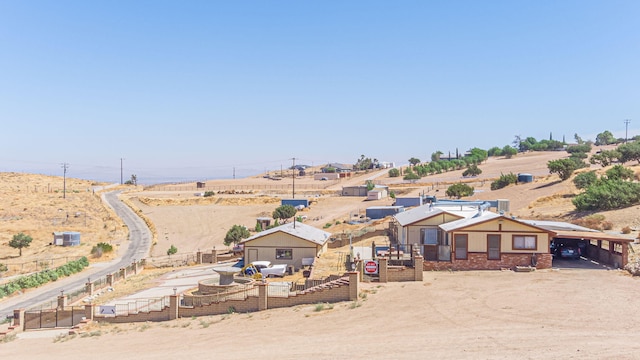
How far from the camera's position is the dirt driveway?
1786 centimetres

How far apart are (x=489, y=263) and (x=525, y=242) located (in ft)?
7.46

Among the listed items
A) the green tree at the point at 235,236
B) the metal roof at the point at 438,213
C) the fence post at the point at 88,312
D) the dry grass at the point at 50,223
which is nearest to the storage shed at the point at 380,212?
the green tree at the point at 235,236

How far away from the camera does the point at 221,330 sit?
23.0m

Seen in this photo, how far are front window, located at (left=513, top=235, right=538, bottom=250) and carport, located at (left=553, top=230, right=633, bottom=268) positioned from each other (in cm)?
142

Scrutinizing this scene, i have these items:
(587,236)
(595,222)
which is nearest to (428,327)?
(587,236)

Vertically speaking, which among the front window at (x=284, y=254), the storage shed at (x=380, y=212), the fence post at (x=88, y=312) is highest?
the storage shed at (x=380, y=212)

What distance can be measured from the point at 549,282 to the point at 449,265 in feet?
18.2

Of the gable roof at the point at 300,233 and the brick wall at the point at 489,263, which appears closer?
the brick wall at the point at 489,263

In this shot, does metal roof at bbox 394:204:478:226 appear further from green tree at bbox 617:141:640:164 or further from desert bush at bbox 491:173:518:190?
green tree at bbox 617:141:640:164

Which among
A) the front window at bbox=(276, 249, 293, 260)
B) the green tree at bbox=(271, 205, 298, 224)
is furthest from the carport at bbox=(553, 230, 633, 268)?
the green tree at bbox=(271, 205, 298, 224)

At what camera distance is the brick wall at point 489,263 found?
29734mm

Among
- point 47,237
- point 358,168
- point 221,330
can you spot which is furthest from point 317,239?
point 358,168

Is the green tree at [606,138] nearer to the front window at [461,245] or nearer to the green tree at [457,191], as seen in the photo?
the green tree at [457,191]

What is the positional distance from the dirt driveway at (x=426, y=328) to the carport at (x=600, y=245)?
1.76m
